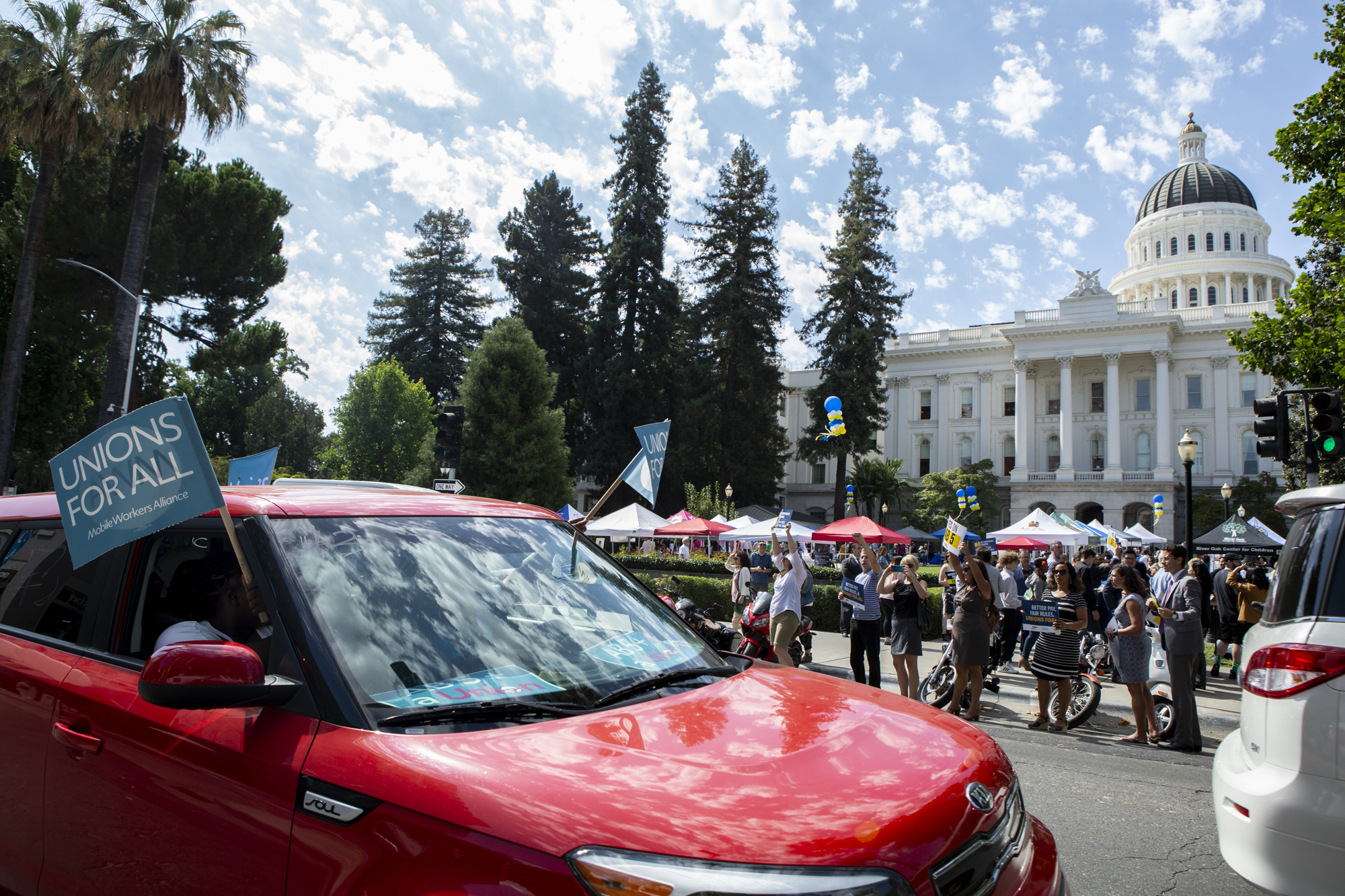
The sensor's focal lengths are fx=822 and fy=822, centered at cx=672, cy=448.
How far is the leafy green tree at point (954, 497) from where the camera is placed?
58125mm

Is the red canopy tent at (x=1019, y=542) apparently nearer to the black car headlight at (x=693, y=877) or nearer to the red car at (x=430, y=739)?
the red car at (x=430, y=739)

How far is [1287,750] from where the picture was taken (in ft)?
10.9

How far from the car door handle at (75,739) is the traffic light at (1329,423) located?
1360 centimetres

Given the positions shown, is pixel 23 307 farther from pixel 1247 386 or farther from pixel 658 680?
pixel 1247 386

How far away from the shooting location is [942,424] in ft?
237

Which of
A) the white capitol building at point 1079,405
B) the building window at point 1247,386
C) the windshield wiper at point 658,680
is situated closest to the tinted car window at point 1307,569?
the windshield wiper at point 658,680

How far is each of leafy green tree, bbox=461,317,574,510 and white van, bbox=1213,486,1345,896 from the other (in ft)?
130

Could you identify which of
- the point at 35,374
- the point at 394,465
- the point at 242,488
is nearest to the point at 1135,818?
the point at 242,488

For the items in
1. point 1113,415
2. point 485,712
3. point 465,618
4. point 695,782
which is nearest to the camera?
point 695,782

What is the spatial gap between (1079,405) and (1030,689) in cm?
6170

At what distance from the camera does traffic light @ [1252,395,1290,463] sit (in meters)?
11.9

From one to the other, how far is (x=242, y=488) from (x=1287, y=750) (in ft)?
13.7

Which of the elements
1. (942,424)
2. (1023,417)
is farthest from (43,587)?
(942,424)

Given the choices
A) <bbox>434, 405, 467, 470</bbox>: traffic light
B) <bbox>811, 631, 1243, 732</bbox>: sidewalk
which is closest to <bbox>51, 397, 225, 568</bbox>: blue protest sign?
<bbox>811, 631, 1243, 732</bbox>: sidewalk
